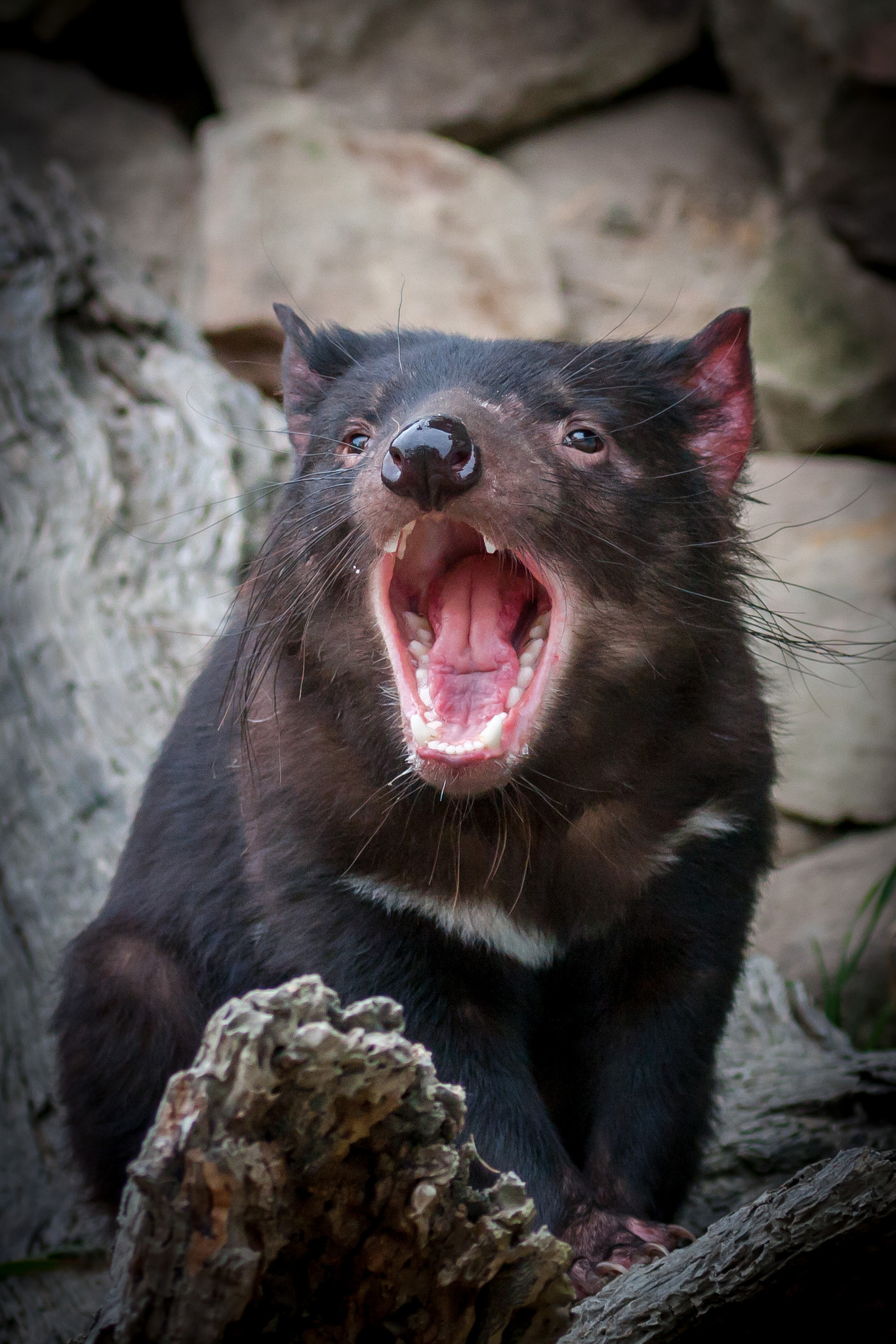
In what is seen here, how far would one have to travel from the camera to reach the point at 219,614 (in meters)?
3.90

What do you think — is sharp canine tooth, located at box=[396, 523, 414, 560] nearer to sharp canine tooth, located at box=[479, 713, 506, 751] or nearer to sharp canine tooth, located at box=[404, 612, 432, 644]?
sharp canine tooth, located at box=[404, 612, 432, 644]

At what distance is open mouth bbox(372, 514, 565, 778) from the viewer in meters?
2.11

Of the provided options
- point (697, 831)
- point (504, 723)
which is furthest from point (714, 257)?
point (504, 723)

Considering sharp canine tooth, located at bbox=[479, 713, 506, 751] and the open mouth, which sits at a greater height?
the open mouth

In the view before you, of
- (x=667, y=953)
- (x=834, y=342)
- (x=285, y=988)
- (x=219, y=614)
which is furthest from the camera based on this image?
(x=834, y=342)

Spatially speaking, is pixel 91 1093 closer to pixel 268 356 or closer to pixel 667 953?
pixel 667 953

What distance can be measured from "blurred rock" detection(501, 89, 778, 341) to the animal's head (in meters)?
5.02

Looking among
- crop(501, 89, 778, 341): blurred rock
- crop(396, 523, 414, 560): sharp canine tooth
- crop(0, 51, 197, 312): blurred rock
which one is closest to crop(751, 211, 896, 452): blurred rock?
crop(501, 89, 778, 341): blurred rock

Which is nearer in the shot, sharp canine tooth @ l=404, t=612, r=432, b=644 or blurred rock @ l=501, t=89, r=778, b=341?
sharp canine tooth @ l=404, t=612, r=432, b=644

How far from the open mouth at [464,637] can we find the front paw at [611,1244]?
33.3 inches

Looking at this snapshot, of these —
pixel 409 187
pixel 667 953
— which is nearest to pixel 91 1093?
pixel 667 953

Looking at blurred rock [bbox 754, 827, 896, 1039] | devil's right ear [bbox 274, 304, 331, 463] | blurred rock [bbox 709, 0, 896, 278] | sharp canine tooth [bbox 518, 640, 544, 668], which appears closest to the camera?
sharp canine tooth [bbox 518, 640, 544, 668]

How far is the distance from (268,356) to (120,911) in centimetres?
499

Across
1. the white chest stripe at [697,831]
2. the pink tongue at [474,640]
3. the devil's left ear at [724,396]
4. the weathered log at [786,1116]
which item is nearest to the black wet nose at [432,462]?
the pink tongue at [474,640]
